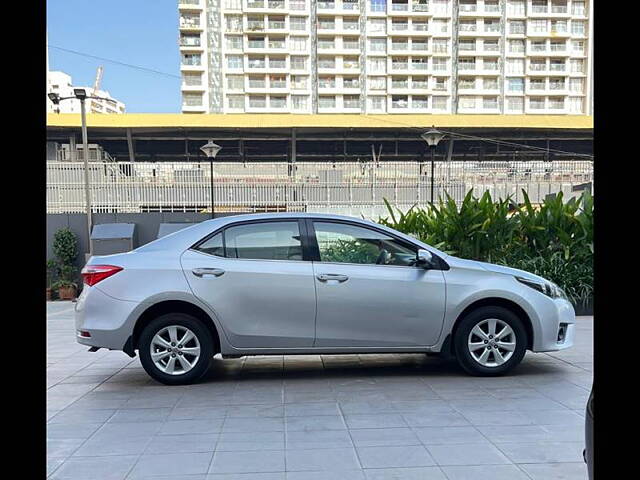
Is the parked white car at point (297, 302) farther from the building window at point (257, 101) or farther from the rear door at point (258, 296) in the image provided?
the building window at point (257, 101)

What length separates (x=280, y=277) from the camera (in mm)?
5215

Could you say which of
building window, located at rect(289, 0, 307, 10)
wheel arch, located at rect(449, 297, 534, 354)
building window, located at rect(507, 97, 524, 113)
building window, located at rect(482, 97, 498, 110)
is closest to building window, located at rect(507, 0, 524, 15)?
building window, located at rect(507, 97, 524, 113)

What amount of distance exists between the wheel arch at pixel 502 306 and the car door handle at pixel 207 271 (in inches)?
93.9

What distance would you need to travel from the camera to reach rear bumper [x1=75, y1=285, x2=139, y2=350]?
5.15 m

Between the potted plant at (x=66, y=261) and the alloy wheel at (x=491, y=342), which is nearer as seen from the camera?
the alloy wheel at (x=491, y=342)

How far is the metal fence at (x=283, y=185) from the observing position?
61.1ft

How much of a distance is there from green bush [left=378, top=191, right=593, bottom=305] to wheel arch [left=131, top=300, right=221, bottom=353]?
610cm

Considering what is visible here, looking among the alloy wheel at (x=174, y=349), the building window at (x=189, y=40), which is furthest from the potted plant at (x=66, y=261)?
the building window at (x=189, y=40)

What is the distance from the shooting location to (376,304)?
5.24 metres

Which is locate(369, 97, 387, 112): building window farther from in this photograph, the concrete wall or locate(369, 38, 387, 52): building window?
the concrete wall

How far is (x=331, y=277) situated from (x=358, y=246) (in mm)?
499
